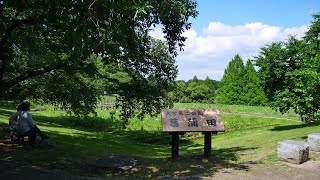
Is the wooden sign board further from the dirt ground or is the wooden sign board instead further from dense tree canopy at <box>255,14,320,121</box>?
dense tree canopy at <box>255,14,320,121</box>

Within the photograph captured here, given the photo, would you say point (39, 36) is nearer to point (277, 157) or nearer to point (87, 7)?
point (87, 7)

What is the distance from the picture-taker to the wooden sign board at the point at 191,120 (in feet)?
37.3

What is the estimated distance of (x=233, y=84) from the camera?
230 feet

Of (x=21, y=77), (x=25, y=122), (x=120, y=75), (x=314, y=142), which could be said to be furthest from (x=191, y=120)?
(x=120, y=75)

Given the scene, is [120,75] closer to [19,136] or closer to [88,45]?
[19,136]

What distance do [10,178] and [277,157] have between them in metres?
7.06

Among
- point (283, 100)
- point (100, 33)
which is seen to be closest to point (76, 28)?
point (100, 33)

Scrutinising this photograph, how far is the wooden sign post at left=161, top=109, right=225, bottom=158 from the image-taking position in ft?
37.3

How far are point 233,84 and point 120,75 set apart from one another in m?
47.2

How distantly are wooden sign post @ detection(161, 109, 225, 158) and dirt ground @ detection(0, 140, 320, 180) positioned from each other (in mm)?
1682

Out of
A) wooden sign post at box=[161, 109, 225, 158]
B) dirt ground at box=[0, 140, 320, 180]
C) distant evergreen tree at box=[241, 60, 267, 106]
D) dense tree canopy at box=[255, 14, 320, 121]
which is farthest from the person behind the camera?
distant evergreen tree at box=[241, 60, 267, 106]

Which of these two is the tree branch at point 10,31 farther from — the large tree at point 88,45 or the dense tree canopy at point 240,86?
the dense tree canopy at point 240,86

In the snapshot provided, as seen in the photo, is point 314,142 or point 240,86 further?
point 240,86

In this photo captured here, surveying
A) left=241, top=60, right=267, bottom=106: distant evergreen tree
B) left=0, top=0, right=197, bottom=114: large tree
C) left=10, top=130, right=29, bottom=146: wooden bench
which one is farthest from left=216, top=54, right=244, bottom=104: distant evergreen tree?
left=10, top=130, right=29, bottom=146: wooden bench
